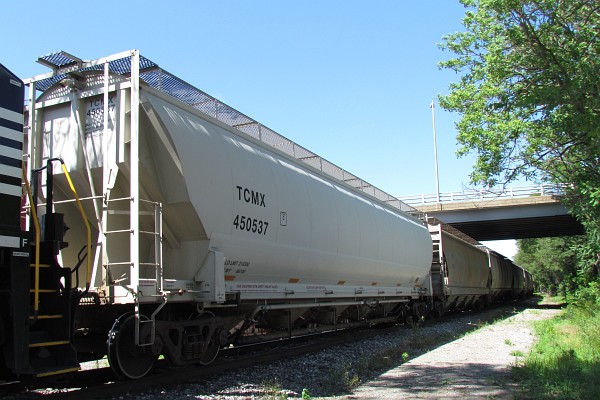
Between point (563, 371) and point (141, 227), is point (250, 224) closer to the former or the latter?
point (141, 227)

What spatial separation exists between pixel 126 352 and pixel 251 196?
2.99 meters

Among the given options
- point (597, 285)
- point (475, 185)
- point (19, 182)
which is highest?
point (475, 185)

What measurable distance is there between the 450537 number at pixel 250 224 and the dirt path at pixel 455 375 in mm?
2871

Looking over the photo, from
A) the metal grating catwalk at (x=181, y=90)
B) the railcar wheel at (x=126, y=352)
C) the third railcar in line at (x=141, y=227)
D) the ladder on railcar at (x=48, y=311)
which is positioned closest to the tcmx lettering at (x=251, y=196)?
the third railcar in line at (x=141, y=227)

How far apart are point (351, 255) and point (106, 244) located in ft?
21.1

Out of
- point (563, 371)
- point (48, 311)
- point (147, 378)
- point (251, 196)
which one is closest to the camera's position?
point (48, 311)

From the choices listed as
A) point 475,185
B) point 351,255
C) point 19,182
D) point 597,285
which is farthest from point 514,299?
point 19,182

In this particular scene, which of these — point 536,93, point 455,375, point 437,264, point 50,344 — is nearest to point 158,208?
point 50,344

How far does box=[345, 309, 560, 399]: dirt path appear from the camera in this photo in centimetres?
624

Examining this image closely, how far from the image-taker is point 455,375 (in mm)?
7418

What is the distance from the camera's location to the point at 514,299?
4556 centimetres

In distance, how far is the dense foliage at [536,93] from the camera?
13.5m

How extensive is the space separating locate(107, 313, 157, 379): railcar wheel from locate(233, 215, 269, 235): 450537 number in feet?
6.73

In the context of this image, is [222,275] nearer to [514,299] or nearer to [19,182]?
[19,182]
